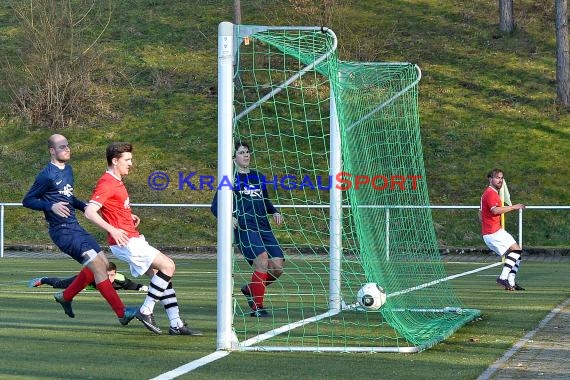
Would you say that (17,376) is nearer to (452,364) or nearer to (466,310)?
(452,364)

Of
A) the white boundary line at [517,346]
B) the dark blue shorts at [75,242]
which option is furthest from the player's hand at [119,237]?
the white boundary line at [517,346]

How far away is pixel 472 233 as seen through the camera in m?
26.6

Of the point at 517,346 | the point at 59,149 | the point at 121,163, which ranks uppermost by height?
the point at 59,149

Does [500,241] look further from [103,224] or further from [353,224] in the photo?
[103,224]

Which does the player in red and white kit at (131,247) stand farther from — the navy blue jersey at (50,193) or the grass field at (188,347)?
the navy blue jersey at (50,193)

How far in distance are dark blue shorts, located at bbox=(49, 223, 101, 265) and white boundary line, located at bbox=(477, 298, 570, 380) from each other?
388 cm

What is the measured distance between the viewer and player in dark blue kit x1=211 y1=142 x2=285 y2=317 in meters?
11.7

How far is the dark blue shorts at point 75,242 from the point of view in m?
10.6

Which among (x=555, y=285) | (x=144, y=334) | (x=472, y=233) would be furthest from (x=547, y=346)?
(x=472, y=233)

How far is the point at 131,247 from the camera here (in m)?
9.99

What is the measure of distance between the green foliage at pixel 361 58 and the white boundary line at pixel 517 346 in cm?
1378

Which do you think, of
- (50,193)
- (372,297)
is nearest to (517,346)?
(372,297)

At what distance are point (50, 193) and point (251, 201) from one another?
2.21 m

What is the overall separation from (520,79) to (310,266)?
1659cm
